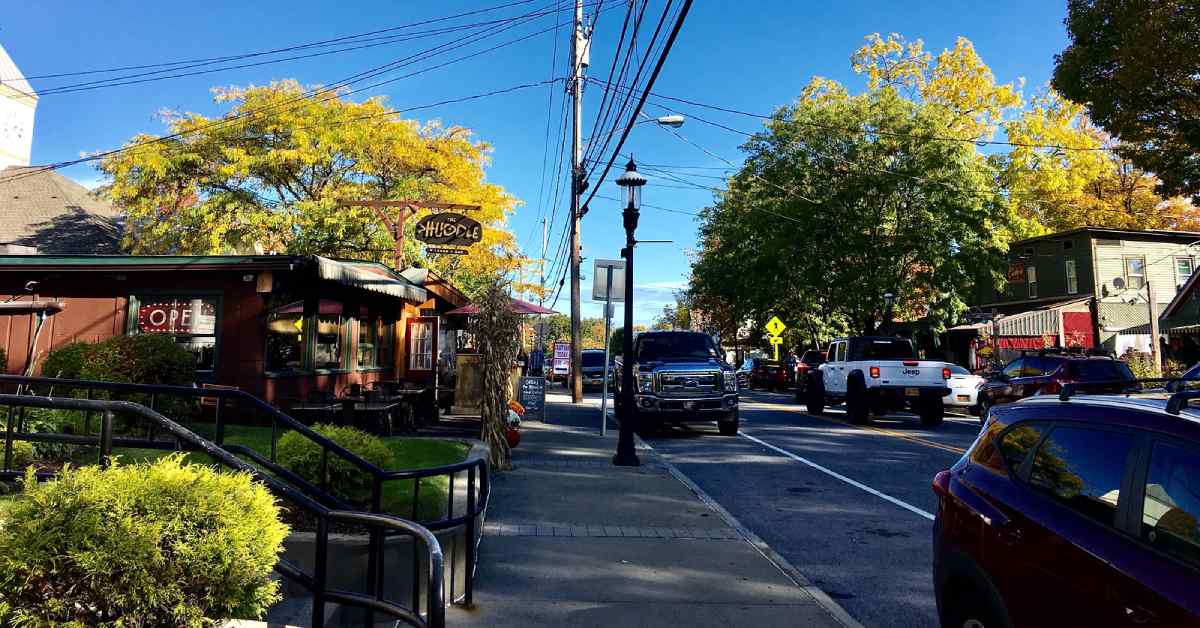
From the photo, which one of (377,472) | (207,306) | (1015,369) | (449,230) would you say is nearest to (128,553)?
(377,472)

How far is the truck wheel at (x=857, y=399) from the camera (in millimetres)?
17141

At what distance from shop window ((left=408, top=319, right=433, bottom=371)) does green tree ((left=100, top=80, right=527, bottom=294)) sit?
7.69 meters

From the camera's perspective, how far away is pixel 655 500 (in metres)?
Result: 8.30

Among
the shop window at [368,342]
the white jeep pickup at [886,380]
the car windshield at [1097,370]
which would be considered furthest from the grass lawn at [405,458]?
the car windshield at [1097,370]

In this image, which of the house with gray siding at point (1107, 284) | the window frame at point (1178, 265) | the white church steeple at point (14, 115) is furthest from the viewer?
the white church steeple at point (14, 115)

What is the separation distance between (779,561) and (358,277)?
8.50 metres

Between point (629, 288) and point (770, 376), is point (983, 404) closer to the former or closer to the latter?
point (629, 288)

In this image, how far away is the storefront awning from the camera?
436 inches

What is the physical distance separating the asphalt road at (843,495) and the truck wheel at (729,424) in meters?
0.25

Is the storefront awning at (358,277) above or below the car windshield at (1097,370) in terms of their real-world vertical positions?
above

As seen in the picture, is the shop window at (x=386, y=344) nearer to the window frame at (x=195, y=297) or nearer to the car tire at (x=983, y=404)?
the window frame at (x=195, y=297)

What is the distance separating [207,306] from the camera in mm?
12234

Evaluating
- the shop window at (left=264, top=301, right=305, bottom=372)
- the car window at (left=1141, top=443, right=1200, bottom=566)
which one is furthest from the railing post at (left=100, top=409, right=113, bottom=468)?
the shop window at (left=264, top=301, right=305, bottom=372)

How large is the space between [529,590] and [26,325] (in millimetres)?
12349
